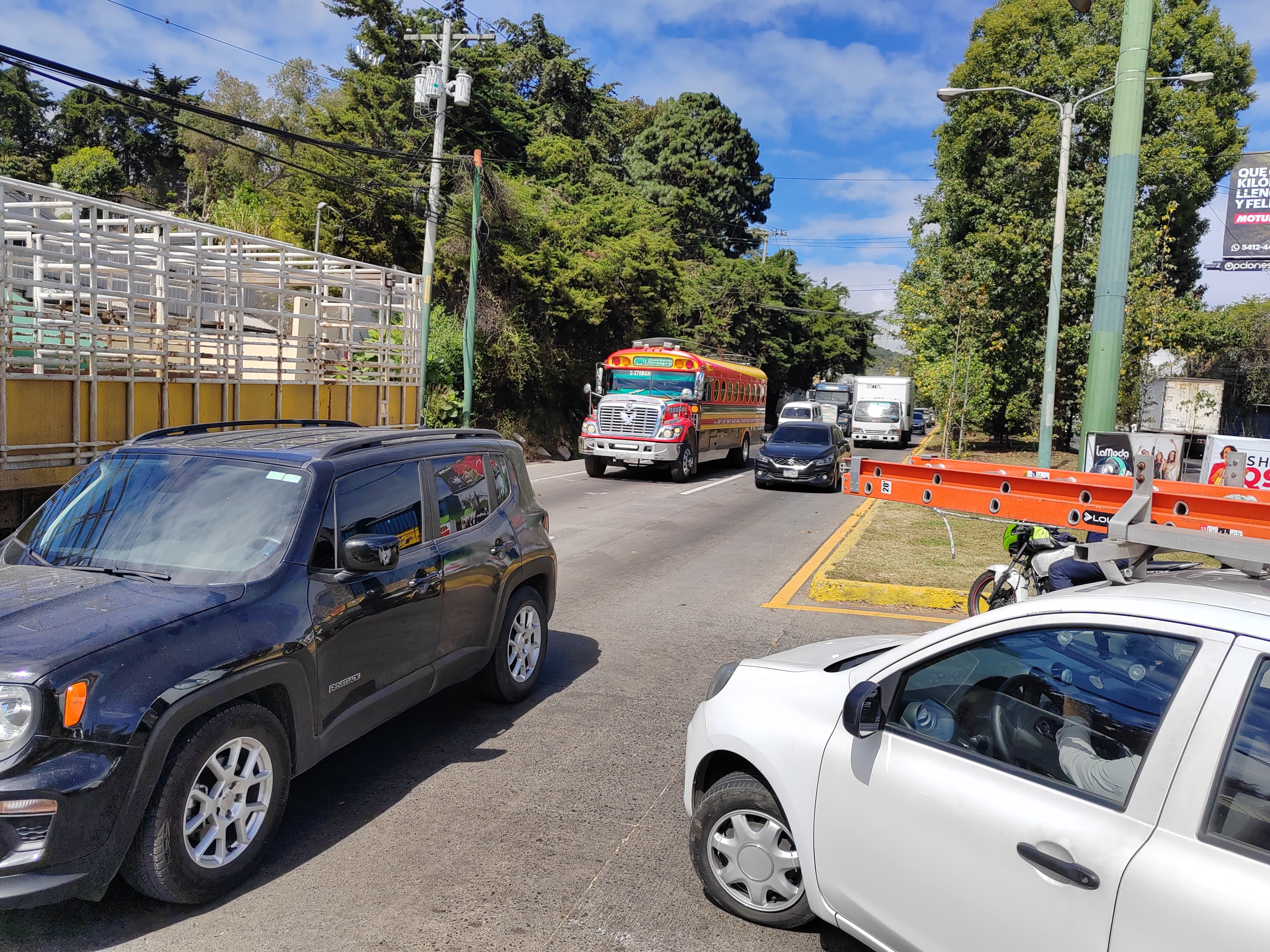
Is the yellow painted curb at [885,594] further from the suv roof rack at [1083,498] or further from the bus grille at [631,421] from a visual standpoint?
the bus grille at [631,421]

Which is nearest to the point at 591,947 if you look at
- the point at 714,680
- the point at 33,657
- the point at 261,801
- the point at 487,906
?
the point at 487,906

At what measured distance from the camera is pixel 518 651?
19.0 ft

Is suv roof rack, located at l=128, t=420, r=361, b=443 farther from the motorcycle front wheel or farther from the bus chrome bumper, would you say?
the bus chrome bumper

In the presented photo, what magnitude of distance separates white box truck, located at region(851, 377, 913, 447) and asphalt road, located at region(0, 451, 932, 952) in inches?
1139

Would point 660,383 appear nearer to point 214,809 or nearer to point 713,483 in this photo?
point 713,483

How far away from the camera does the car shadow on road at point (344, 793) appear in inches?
128

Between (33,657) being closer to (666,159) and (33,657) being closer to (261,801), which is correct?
(261,801)

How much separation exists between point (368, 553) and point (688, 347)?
3407 cm

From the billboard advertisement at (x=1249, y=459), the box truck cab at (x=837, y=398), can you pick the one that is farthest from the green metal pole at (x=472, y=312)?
the box truck cab at (x=837, y=398)

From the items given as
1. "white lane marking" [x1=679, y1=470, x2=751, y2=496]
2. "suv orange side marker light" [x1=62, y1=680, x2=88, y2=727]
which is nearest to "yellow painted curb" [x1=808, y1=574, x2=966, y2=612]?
"suv orange side marker light" [x1=62, y1=680, x2=88, y2=727]

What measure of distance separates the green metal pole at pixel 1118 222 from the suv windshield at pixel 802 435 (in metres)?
9.99

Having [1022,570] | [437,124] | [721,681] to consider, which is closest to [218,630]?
[721,681]

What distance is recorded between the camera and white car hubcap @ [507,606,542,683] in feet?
18.7

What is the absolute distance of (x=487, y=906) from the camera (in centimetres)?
352
